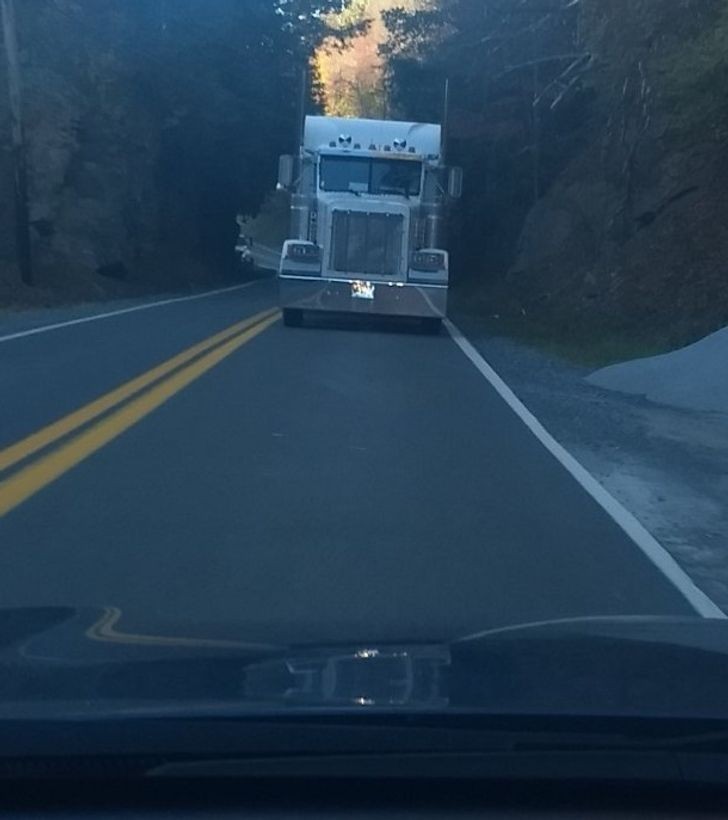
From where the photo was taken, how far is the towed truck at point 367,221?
28219mm

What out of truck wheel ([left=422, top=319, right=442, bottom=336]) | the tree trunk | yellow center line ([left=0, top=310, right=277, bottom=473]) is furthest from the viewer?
the tree trunk

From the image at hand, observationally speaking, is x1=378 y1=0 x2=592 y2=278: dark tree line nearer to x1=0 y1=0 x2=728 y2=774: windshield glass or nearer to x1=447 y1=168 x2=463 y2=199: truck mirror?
x1=0 y1=0 x2=728 y2=774: windshield glass

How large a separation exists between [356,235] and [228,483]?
17.9 metres

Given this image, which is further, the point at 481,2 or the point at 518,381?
the point at 481,2

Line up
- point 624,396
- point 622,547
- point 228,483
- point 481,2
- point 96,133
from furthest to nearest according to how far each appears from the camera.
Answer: point 96,133 < point 481,2 < point 624,396 < point 228,483 < point 622,547

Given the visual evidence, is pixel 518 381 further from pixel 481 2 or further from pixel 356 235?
pixel 481 2

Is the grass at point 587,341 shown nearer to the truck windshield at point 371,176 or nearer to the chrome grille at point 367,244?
the chrome grille at point 367,244

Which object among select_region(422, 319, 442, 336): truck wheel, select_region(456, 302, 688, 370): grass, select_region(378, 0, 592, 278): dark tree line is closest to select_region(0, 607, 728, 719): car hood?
select_region(456, 302, 688, 370): grass

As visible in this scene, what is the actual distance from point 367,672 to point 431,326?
984 inches

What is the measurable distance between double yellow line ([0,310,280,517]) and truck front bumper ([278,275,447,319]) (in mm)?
6190

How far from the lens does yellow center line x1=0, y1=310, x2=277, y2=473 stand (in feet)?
39.6

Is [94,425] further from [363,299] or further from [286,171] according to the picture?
[286,171]

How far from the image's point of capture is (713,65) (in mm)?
26391

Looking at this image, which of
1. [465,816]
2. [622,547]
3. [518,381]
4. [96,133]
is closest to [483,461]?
[622,547]
